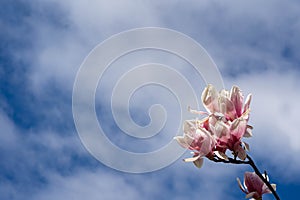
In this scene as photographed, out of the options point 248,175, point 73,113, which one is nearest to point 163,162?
point 73,113

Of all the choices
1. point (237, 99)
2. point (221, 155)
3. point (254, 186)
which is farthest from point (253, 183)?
point (237, 99)

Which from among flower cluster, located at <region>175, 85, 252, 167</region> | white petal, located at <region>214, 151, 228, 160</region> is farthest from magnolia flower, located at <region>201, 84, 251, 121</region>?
white petal, located at <region>214, 151, 228, 160</region>

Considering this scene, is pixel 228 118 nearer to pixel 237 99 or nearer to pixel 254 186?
pixel 237 99

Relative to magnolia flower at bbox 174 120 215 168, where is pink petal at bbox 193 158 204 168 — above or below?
below

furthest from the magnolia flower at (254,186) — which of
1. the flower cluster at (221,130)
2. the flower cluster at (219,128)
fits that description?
the flower cluster at (219,128)

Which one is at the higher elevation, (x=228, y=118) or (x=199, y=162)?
(x=228, y=118)

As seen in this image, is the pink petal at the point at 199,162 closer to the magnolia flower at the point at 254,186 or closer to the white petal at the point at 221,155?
the white petal at the point at 221,155

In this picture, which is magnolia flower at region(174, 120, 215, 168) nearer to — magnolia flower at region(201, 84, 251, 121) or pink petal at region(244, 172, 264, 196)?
magnolia flower at region(201, 84, 251, 121)

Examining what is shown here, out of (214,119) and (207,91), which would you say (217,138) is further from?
(207,91)
